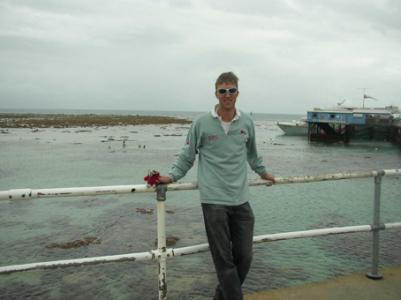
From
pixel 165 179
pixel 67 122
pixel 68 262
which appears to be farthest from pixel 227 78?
pixel 67 122

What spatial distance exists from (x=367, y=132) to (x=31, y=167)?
46440 millimetres

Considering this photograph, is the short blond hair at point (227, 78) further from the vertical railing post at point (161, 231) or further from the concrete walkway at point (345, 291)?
the concrete walkway at point (345, 291)

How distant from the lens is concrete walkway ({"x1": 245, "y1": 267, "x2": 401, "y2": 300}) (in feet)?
13.4

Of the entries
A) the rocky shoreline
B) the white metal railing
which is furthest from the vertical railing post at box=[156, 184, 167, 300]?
the rocky shoreline

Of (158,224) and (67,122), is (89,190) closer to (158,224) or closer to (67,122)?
(158,224)

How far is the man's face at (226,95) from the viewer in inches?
141

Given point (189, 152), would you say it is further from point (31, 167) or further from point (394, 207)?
point (31, 167)

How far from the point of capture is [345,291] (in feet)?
13.9

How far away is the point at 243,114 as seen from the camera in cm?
377

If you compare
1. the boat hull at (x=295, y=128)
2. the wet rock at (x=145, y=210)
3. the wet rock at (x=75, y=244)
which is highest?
the boat hull at (x=295, y=128)

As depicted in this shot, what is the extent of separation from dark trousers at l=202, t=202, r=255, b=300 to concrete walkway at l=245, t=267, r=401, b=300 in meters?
0.58

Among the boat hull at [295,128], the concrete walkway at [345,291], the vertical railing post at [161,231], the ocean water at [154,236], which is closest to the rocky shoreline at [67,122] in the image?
the boat hull at [295,128]

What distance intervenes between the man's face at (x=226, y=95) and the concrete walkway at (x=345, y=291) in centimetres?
194

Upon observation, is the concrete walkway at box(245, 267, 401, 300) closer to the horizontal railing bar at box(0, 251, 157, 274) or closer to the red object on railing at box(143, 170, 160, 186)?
the horizontal railing bar at box(0, 251, 157, 274)
